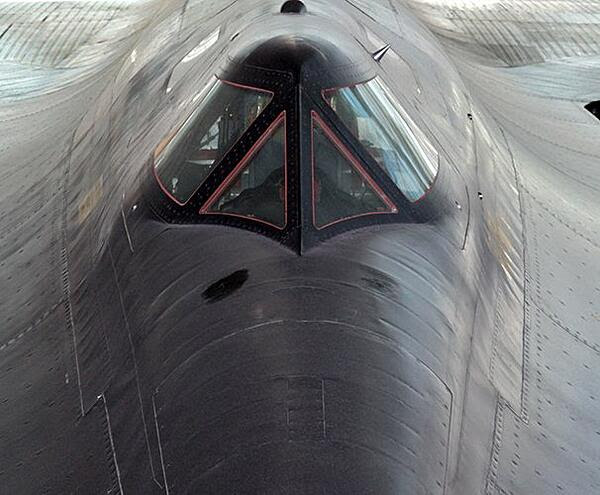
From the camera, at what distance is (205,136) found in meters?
4.40

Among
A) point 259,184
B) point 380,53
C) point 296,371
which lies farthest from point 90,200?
point 296,371

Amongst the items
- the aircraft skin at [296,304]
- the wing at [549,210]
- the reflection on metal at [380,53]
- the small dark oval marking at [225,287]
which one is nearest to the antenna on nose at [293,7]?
the aircraft skin at [296,304]

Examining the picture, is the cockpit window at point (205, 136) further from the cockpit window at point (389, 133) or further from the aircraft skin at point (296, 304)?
the cockpit window at point (389, 133)

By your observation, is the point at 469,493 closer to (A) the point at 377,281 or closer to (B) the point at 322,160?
(A) the point at 377,281

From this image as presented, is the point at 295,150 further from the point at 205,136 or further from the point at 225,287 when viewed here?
the point at 225,287

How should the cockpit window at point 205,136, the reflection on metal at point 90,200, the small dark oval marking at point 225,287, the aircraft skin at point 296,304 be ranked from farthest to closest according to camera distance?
the reflection on metal at point 90,200, the cockpit window at point 205,136, the small dark oval marking at point 225,287, the aircraft skin at point 296,304

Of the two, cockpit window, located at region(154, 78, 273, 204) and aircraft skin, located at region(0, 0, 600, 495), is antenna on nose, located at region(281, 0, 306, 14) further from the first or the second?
cockpit window, located at region(154, 78, 273, 204)

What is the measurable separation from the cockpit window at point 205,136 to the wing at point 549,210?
1.43m

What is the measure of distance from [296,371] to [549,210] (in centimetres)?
260

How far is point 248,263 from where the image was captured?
3.80m

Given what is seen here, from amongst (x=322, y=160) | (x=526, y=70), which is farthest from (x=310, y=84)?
(x=526, y=70)

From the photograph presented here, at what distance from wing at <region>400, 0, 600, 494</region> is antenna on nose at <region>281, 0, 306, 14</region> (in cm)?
146

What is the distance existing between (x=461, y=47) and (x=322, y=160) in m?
5.92

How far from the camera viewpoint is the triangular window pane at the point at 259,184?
4.01m
